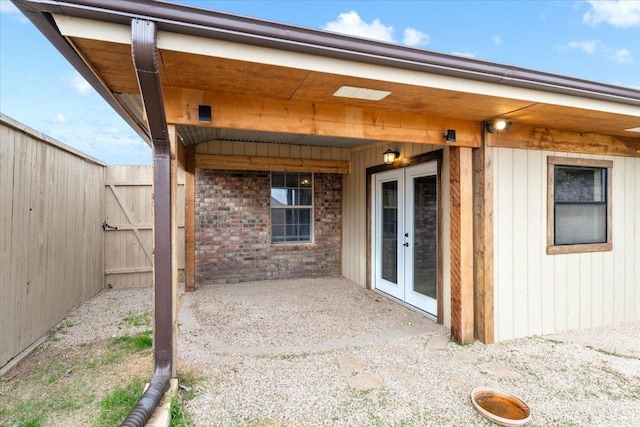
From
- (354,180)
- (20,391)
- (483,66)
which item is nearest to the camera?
(483,66)

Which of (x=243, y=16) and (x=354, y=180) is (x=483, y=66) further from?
(x=354, y=180)

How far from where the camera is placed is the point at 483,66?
2.61 metres

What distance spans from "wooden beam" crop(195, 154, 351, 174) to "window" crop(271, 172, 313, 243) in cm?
48

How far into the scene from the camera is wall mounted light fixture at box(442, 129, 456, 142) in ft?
11.6

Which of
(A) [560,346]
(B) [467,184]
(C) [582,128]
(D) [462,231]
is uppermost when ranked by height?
(C) [582,128]

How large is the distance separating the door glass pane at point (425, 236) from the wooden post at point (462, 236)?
0.72 m

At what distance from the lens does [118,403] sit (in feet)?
8.34

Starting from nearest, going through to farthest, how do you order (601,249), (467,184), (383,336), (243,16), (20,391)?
(243,16) < (20,391) < (467,184) < (383,336) < (601,249)

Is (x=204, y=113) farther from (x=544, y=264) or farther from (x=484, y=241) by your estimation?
(x=544, y=264)

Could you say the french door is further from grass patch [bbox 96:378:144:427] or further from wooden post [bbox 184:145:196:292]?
grass patch [bbox 96:378:144:427]

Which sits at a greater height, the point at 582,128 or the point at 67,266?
the point at 582,128

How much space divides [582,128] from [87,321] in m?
6.78

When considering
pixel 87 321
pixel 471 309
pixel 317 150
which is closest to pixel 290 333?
pixel 471 309

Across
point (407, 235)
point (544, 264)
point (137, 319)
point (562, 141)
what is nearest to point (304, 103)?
point (407, 235)
